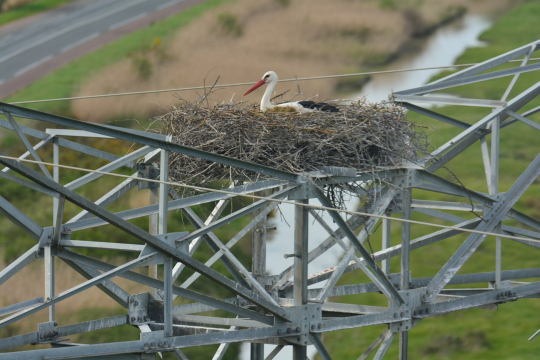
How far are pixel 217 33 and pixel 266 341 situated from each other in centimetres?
2758

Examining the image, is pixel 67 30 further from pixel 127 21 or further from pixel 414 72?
pixel 414 72

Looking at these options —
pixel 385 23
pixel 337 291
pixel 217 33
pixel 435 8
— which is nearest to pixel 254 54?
pixel 217 33

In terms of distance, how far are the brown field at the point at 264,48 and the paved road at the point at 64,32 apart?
2846 mm

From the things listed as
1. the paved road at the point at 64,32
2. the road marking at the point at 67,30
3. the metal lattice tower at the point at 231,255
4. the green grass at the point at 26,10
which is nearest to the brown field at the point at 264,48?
the paved road at the point at 64,32

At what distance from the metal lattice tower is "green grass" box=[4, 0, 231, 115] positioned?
757 inches

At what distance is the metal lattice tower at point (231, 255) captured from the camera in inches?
388

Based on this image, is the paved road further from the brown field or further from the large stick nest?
the large stick nest

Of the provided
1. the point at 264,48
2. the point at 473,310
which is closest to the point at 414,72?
the point at 264,48

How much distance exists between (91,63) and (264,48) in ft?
20.1

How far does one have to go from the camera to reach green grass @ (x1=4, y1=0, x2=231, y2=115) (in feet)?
108

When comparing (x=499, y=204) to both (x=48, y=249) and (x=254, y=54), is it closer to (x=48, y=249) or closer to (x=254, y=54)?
(x=48, y=249)

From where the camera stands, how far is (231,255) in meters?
11.0

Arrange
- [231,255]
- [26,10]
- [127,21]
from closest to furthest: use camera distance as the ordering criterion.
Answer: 1. [231,255]
2. [127,21]
3. [26,10]

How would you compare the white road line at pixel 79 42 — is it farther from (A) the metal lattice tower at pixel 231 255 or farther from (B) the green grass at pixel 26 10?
(A) the metal lattice tower at pixel 231 255
